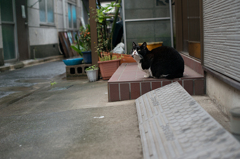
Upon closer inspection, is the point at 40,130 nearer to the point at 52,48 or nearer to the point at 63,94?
the point at 63,94

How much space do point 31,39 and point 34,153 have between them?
11.2 metres

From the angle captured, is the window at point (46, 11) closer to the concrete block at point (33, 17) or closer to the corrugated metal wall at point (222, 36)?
the concrete block at point (33, 17)

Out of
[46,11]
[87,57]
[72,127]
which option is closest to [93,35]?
[87,57]

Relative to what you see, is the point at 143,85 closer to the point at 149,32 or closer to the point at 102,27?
the point at 149,32

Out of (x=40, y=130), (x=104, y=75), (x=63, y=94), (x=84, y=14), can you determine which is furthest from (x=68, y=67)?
(x=84, y=14)

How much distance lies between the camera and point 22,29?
11828 mm

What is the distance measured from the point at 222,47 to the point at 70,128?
1.84 m

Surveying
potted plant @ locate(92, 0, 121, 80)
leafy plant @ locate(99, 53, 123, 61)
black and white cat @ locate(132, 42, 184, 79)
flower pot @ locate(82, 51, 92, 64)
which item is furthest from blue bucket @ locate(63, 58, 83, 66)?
black and white cat @ locate(132, 42, 184, 79)

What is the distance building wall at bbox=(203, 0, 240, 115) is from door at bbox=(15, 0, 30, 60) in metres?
9.81

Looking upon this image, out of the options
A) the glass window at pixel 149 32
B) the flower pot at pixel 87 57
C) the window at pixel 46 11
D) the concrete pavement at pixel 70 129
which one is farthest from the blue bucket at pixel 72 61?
the window at pixel 46 11

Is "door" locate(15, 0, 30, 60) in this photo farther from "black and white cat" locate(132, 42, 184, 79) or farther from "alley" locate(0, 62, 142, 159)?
"black and white cat" locate(132, 42, 184, 79)

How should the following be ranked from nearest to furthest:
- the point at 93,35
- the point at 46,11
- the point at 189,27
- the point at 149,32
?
the point at 189,27
the point at 93,35
the point at 149,32
the point at 46,11

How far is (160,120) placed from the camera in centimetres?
235

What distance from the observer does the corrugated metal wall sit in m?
2.46
